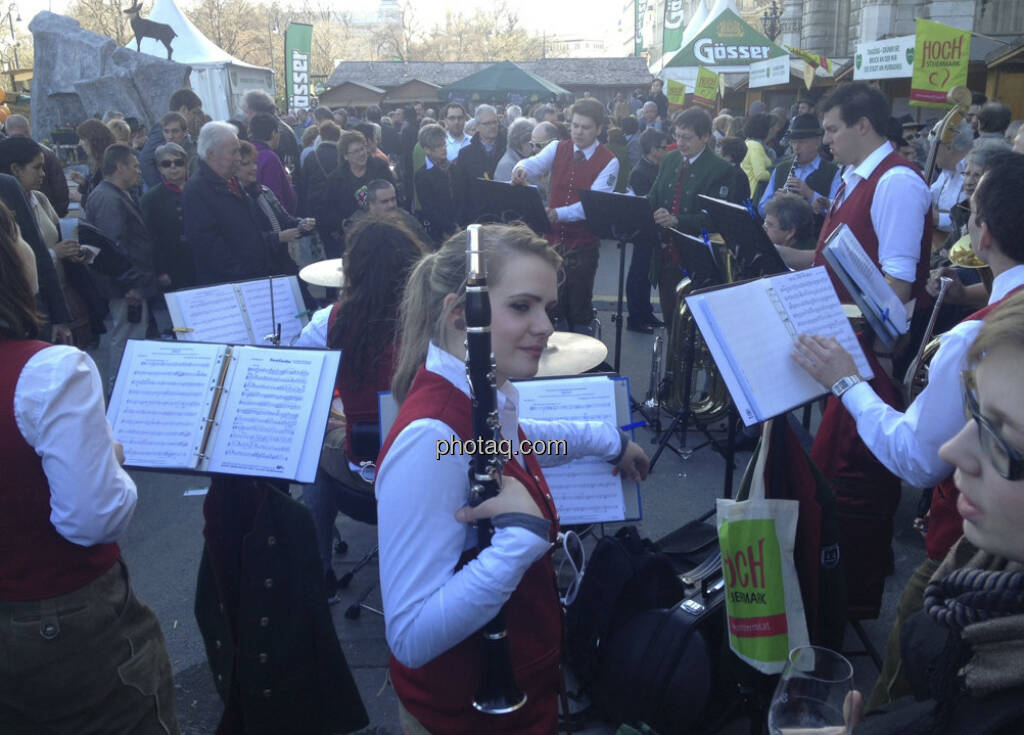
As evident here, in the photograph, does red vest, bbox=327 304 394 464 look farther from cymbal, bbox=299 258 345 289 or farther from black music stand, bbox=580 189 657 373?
black music stand, bbox=580 189 657 373

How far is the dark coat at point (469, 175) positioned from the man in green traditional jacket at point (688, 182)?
2368 millimetres

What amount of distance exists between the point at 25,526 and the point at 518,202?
436cm

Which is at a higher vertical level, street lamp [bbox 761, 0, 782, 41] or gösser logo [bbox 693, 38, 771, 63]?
street lamp [bbox 761, 0, 782, 41]

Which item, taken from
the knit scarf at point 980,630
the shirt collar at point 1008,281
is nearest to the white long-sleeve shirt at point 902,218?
the shirt collar at point 1008,281

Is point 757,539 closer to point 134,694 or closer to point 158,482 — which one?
point 134,694

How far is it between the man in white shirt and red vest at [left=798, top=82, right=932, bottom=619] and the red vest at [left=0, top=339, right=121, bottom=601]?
2.61 m

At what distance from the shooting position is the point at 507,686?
157 centimetres

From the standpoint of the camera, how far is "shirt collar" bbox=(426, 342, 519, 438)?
169 centimetres

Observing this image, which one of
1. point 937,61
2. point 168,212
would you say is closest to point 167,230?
point 168,212

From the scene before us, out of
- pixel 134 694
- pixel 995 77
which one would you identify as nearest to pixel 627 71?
pixel 995 77

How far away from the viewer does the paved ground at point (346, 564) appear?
3096 millimetres

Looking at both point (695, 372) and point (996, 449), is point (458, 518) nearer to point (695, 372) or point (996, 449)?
point (996, 449)

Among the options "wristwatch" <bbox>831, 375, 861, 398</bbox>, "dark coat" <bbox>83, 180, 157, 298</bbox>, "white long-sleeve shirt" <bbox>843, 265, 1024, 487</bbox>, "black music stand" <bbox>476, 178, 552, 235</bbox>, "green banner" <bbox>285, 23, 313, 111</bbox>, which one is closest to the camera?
"white long-sleeve shirt" <bbox>843, 265, 1024, 487</bbox>

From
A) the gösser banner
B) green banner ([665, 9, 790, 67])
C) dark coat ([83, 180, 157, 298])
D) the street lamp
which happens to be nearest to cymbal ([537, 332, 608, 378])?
dark coat ([83, 180, 157, 298])
